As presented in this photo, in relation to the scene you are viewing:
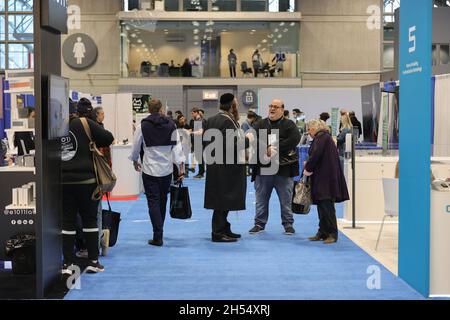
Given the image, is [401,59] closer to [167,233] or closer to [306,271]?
[306,271]

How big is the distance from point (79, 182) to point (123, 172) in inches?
230

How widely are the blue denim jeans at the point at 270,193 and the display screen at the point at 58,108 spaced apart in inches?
120

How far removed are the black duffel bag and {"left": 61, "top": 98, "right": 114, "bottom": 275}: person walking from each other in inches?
10.4

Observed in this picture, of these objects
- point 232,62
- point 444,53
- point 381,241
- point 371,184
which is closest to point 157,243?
point 381,241

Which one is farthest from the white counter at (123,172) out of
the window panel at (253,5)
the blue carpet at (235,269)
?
the window panel at (253,5)

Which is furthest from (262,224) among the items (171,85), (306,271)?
(171,85)

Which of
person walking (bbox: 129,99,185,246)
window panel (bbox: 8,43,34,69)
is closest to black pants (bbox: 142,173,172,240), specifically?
person walking (bbox: 129,99,185,246)

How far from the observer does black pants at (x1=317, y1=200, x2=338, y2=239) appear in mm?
7129

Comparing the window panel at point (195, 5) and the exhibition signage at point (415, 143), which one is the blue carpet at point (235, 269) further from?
the window panel at point (195, 5)

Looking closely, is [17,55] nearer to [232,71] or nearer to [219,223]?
[232,71]

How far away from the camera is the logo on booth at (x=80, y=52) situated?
75.1ft

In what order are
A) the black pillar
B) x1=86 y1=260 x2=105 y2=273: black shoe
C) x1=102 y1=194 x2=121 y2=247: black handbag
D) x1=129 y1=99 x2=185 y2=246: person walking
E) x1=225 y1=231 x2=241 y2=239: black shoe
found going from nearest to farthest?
the black pillar → x1=86 y1=260 x2=105 y2=273: black shoe → x1=102 y1=194 x2=121 y2=247: black handbag → x1=129 y1=99 x2=185 y2=246: person walking → x1=225 y1=231 x2=241 y2=239: black shoe

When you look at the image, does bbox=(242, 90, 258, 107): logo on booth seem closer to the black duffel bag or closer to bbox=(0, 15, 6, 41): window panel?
bbox=(0, 15, 6, 41): window panel

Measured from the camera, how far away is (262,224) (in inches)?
312
